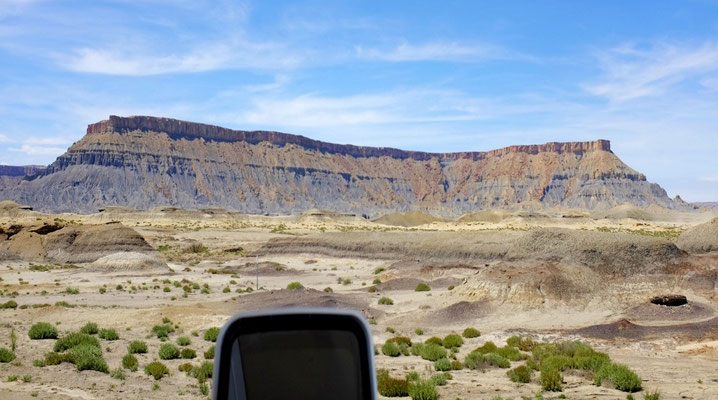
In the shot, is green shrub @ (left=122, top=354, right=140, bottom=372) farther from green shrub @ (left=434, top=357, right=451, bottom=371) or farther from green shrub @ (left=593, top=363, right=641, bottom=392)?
green shrub @ (left=593, top=363, right=641, bottom=392)

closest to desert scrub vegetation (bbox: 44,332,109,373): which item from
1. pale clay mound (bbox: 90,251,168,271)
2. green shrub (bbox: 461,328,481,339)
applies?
green shrub (bbox: 461,328,481,339)

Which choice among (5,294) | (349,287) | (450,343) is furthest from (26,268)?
(450,343)

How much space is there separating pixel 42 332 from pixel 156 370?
7.61m

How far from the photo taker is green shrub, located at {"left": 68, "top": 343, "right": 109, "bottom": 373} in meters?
16.1

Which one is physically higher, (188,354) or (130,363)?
(130,363)

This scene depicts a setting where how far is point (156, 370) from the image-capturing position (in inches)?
631

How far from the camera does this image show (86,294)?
37094mm

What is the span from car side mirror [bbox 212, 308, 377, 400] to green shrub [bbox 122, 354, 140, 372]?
14937 millimetres

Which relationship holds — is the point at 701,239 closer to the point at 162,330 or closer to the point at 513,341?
the point at 513,341

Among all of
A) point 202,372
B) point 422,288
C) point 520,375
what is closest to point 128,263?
point 422,288

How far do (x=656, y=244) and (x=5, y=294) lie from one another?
128ft

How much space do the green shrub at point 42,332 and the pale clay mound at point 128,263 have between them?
3087 cm

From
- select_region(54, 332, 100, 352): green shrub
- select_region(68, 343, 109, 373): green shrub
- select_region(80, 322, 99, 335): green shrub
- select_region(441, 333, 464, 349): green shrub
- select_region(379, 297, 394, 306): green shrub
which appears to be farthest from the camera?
select_region(379, 297, 394, 306): green shrub

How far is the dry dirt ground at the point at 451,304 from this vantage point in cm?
1527
